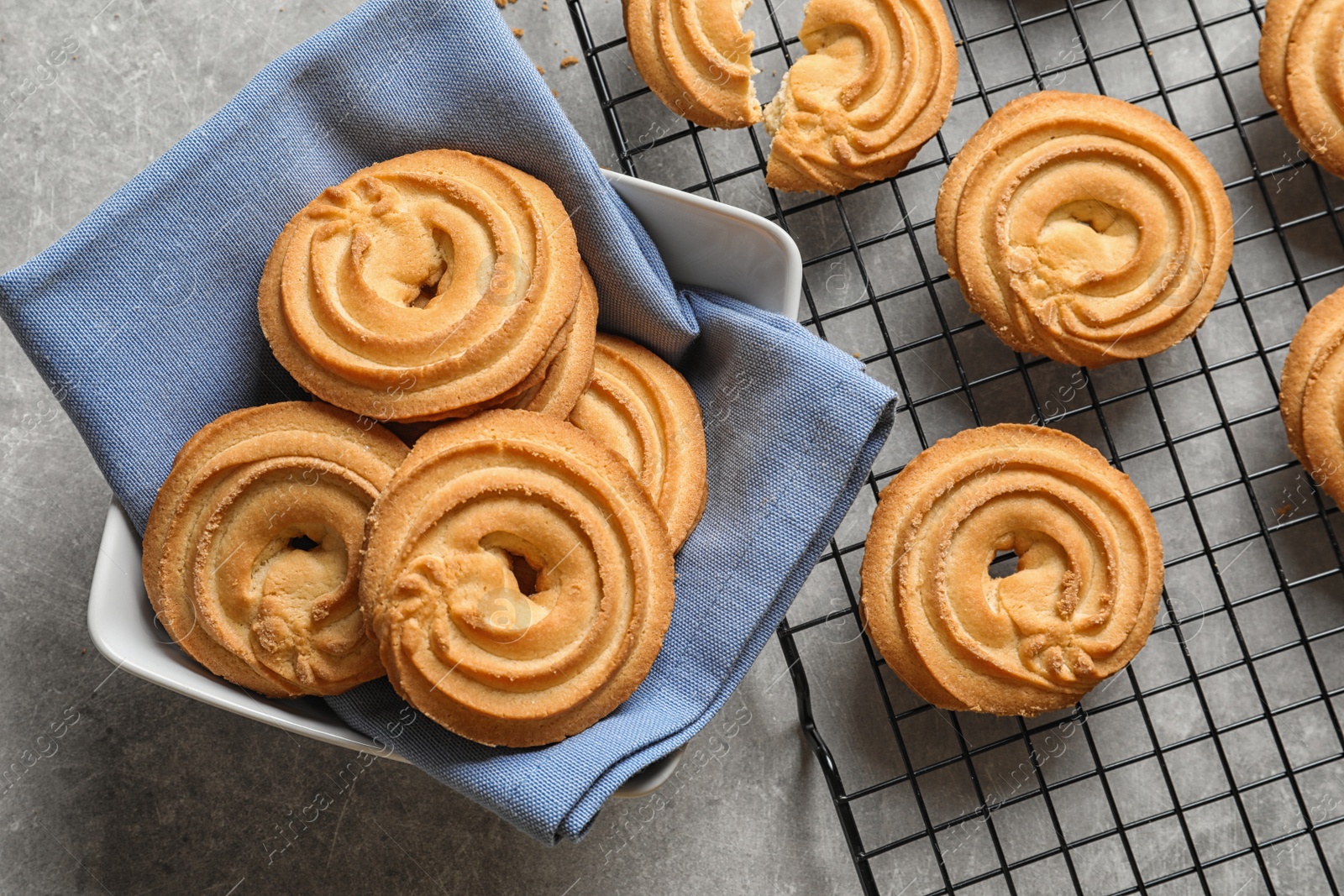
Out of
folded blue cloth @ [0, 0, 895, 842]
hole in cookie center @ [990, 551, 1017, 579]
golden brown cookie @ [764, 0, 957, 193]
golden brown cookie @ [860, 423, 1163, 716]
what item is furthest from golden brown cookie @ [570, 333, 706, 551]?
hole in cookie center @ [990, 551, 1017, 579]

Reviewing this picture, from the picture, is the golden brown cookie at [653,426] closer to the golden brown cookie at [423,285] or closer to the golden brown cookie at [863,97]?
the golden brown cookie at [423,285]

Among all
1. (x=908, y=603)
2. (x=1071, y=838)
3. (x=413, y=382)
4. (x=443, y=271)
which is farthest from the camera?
(x=1071, y=838)

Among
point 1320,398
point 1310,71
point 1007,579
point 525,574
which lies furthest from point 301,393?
point 1310,71

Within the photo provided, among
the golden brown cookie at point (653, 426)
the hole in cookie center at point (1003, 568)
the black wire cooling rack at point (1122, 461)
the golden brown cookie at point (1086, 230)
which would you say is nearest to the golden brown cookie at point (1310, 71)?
the black wire cooling rack at point (1122, 461)

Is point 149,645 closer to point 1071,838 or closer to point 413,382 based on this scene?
point 413,382

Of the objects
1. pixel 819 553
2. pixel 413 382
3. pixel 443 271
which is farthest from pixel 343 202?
pixel 819 553

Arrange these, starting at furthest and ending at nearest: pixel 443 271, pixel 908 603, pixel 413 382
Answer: pixel 908 603 < pixel 443 271 < pixel 413 382
